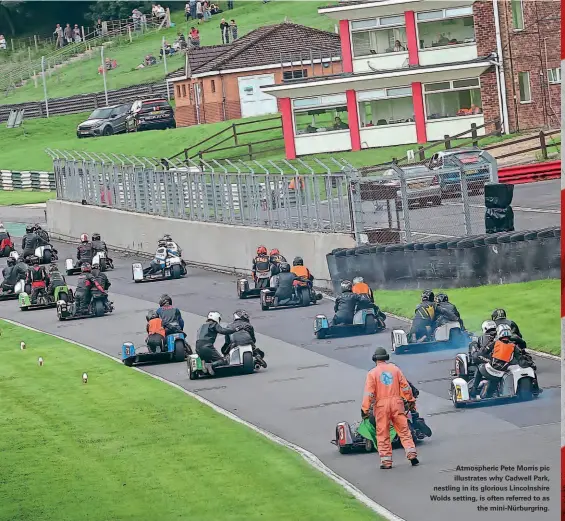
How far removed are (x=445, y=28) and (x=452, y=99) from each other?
326cm

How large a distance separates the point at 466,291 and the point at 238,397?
7885mm

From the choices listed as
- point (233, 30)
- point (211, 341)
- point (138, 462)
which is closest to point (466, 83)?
point (233, 30)

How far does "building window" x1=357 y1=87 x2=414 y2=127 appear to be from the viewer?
216 feet

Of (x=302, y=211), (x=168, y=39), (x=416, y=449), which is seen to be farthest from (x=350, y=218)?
(x=168, y=39)

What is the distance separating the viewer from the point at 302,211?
37.1m

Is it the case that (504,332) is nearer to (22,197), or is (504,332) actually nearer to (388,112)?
(388,112)

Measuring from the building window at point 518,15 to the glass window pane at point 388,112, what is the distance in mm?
6087

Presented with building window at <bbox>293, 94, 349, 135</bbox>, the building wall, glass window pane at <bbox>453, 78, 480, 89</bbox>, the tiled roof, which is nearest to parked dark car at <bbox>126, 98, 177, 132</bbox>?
the building wall

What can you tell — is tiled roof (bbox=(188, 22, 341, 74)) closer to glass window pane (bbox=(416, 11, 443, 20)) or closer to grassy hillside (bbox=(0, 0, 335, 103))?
glass window pane (bbox=(416, 11, 443, 20))

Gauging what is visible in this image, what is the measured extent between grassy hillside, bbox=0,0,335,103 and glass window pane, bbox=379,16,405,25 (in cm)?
3391

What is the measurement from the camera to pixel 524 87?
62625 millimetres

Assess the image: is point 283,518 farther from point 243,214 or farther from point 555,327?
point 243,214

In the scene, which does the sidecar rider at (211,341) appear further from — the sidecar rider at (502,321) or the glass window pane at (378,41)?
the glass window pane at (378,41)

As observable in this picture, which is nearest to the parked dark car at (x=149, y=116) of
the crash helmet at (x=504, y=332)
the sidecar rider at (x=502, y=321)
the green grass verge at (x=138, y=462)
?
the green grass verge at (x=138, y=462)
